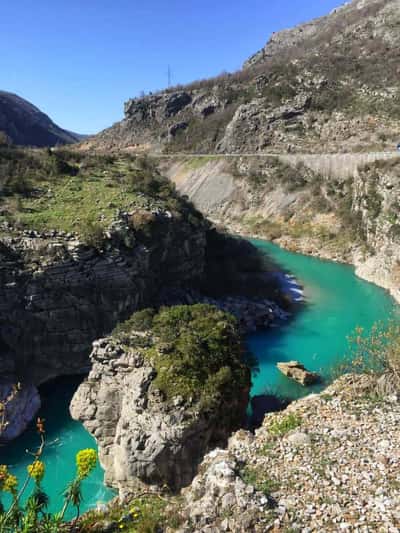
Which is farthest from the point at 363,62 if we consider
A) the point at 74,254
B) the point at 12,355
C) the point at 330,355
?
the point at 12,355

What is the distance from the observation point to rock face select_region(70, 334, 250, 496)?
10203mm

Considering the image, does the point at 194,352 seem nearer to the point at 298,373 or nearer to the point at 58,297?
the point at 298,373

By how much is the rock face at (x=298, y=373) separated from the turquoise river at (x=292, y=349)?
1.07 ft

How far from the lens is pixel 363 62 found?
186ft

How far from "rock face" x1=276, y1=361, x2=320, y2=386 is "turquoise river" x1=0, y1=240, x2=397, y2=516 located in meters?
0.33

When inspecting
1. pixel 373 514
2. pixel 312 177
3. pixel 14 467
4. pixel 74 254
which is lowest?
pixel 14 467

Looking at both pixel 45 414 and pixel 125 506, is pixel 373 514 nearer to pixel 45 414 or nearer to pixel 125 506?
pixel 125 506

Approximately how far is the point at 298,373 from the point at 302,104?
4650 centimetres

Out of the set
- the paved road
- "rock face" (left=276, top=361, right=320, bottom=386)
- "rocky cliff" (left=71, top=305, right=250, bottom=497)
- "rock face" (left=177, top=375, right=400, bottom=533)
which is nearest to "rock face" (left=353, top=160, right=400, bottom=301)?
the paved road

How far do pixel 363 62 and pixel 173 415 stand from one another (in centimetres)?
6088

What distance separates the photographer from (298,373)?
17906mm

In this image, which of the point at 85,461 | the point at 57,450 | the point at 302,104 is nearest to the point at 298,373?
the point at 57,450

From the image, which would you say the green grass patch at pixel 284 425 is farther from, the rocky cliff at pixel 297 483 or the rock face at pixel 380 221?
the rock face at pixel 380 221

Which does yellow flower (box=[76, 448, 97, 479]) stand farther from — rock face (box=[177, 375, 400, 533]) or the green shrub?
the green shrub
